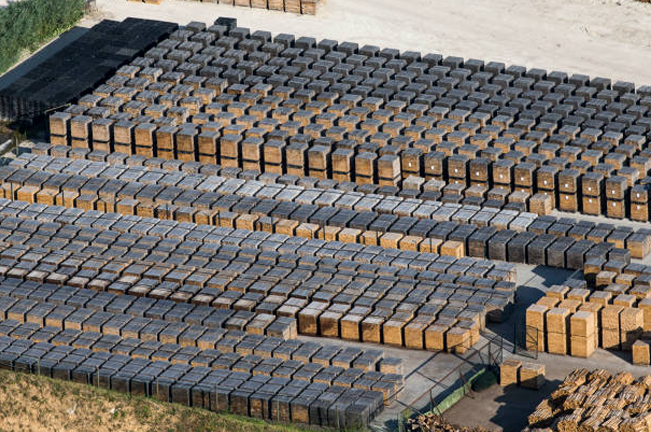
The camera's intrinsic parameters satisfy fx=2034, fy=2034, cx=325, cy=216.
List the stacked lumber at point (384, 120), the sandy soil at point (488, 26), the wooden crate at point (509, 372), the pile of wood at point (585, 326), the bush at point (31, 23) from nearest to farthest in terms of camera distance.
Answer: the wooden crate at point (509, 372) → the pile of wood at point (585, 326) → the stacked lumber at point (384, 120) → the sandy soil at point (488, 26) → the bush at point (31, 23)

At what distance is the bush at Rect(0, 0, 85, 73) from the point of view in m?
103

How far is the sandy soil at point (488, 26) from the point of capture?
333ft

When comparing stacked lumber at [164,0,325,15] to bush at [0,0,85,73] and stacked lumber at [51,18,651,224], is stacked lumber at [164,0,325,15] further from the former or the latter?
bush at [0,0,85,73]

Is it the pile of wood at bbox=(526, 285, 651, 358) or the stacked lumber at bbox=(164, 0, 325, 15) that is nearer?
the pile of wood at bbox=(526, 285, 651, 358)

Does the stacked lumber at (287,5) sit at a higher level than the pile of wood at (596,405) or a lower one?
lower

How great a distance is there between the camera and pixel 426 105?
3708 inches

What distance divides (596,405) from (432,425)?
5.56 metres

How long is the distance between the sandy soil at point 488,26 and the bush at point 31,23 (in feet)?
8.36

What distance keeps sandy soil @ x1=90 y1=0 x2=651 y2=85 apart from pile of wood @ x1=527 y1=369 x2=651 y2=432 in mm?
31580

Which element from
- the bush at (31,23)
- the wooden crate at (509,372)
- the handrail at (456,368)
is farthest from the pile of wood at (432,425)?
the bush at (31,23)

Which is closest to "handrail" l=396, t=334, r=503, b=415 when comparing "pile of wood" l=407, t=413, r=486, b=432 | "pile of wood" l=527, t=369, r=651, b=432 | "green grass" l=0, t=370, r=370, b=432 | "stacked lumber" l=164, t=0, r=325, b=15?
"pile of wood" l=407, t=413, r=486, b=432

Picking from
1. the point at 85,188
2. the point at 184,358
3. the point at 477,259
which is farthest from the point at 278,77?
the point at 184,358

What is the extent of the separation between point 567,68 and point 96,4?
2613 cm

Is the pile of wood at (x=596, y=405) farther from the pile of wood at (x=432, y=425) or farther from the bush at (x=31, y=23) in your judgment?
the bush at (x=31, y=23)
